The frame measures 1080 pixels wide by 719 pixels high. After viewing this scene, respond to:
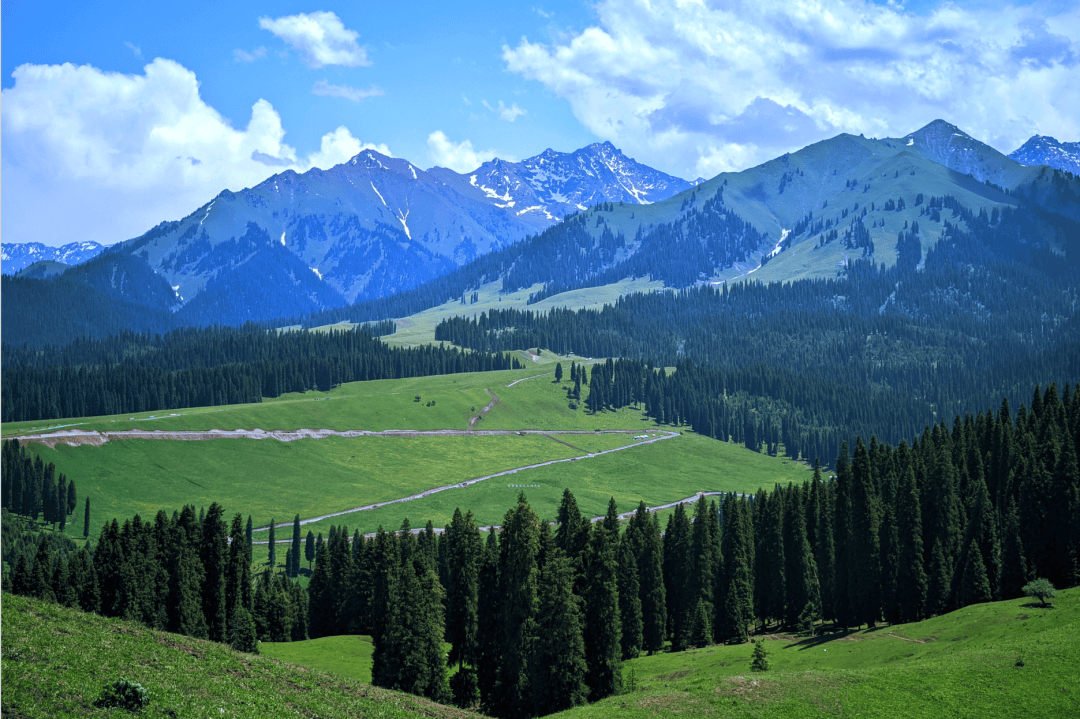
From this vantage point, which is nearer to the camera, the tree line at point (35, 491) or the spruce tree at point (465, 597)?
the spruce tree at point (465, 597)

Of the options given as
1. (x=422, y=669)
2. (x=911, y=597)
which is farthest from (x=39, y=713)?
(x=911, y=597)

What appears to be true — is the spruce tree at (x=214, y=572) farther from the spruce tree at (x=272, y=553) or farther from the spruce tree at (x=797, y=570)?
the spruce tree at (x=272, y=553)

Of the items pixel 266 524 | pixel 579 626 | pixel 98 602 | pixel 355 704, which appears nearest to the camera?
pixel 355 704

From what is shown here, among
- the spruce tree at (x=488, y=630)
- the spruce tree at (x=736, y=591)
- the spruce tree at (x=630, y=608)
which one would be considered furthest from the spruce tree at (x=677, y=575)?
the spruce tree at (x=488, y=630)

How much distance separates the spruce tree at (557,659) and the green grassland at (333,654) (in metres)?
21.7

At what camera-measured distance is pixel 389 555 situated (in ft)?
298

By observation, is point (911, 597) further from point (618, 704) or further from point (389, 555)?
point (389, 555)

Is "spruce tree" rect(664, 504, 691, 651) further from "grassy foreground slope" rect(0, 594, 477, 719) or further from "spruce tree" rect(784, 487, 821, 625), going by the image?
"grassy foreground slope" rect(0, 594, 477, 719)

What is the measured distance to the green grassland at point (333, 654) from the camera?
84.6m

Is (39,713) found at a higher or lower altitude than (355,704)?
higher

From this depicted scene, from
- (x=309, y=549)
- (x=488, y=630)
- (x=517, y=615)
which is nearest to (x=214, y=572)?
(x=488, y=630)

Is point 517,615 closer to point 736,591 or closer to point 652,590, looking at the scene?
point 652,590

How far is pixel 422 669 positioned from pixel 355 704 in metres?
29.4

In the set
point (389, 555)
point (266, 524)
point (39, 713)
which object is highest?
point (39, 713)
